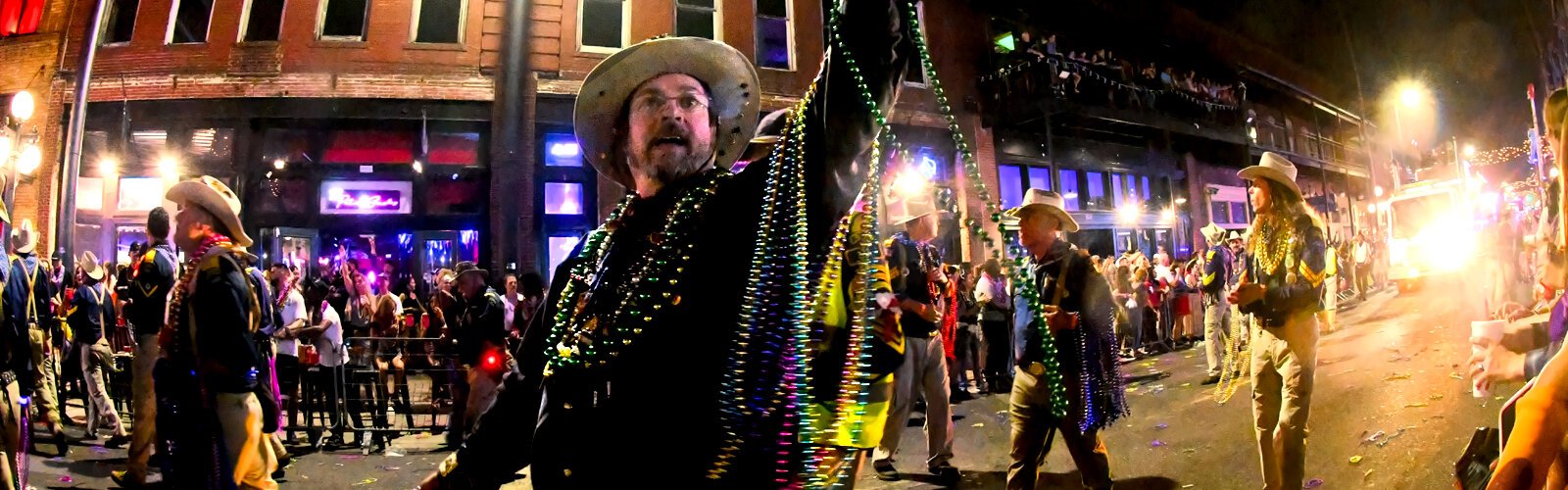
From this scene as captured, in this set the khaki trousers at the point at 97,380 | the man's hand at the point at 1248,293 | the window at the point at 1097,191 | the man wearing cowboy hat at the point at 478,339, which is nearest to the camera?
the man's hand at the point at 1248,293

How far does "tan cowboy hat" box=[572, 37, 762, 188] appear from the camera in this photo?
65.7 inches

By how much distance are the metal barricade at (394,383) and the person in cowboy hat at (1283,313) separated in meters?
6.71

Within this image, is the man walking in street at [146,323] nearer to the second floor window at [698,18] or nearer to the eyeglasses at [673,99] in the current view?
the eyeglasses at [673,99]

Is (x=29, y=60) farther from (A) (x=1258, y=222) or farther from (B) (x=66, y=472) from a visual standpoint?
(A) (x=1258, y=222)

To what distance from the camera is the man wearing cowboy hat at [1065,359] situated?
158 inches

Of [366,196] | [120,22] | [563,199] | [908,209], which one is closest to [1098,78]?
[563,199]

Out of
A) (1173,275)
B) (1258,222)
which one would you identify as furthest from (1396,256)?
(1258,222)

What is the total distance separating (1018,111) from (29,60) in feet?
64.2

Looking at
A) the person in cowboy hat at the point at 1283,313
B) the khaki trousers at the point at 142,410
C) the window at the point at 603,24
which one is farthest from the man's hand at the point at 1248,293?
→ the window at the point at 603,24

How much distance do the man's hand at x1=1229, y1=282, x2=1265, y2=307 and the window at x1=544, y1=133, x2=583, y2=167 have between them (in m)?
11.2

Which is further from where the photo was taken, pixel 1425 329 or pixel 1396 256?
pixel 1396 256

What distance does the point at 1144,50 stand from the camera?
18.8 meters

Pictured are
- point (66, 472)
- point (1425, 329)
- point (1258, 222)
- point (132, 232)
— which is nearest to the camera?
point (1258, 222)

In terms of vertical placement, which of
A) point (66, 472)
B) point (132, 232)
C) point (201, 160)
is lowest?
point (66, 472)
